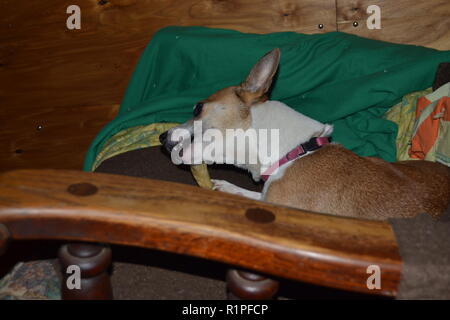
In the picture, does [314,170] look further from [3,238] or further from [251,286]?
[3,238]

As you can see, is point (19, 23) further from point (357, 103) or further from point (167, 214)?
point (167, 214)

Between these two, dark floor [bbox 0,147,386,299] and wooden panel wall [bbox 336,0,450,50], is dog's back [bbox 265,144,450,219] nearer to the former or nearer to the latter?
dark floor [bbox 0,147,386,299]

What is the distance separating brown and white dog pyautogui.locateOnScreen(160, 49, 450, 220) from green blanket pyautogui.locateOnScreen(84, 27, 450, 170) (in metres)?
0.33

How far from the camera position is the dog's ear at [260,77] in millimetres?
2174

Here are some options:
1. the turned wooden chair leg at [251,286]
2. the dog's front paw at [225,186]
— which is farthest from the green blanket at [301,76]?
the turned wooden chair leg at [251,286]

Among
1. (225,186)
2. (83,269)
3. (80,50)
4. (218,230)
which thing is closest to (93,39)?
(80,50)

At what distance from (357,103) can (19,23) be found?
8.03 feet

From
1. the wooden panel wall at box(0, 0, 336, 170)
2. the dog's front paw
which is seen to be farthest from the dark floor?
the wooden panel wall at box(0, 0, 336, 170)

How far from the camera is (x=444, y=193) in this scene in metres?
1.96

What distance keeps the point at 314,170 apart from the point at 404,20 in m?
1.45

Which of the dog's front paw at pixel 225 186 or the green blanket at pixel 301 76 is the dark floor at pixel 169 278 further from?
the green blanket at pixel 301 76

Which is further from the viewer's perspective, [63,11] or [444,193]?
[63,11]

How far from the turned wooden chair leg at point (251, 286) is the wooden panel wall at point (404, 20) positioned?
2494mm
